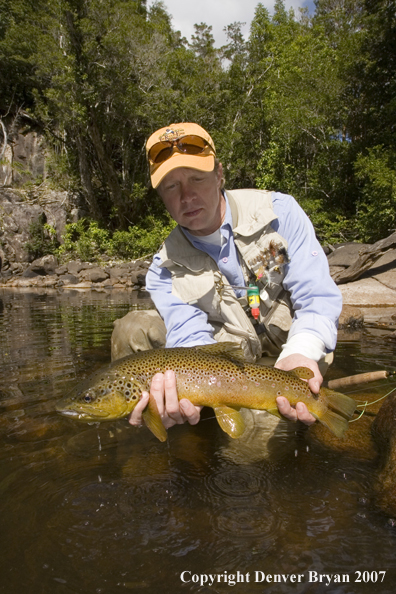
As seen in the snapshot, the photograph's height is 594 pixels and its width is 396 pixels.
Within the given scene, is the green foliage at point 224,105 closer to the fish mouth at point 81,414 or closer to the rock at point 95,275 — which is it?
the rock at point 95,275

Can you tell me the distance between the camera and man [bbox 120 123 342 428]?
332 centimetres

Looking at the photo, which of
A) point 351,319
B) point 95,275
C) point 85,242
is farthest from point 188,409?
point 85,242

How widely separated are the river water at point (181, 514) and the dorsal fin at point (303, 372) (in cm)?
87

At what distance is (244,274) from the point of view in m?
3.89

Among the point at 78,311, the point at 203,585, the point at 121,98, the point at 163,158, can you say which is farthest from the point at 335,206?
the point at 203,585

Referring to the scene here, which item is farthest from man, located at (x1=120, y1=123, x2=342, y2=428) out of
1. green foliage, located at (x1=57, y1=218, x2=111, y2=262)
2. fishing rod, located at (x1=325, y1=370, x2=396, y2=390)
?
green foliage, located at (x1=57, y1=218, x2=111, y2=262)

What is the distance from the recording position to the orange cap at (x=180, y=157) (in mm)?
3271

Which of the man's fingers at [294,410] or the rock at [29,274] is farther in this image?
the rock at [29,274]

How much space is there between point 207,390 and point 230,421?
0.24 m

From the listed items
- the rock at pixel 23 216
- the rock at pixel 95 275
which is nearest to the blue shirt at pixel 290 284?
the rock at pixel 95 275

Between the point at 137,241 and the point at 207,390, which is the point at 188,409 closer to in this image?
the point at 207,390

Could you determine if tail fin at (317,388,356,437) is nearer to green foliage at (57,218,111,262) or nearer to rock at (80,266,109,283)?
rock at (80,266,109,283)

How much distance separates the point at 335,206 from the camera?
25062mm

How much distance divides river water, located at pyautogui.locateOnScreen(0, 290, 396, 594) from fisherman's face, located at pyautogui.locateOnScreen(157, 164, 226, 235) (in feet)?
6.40
